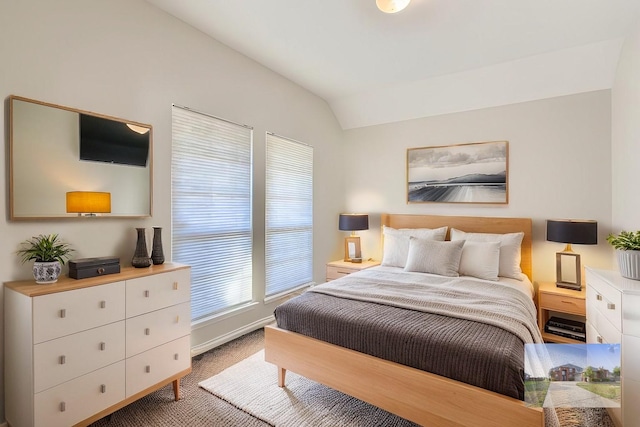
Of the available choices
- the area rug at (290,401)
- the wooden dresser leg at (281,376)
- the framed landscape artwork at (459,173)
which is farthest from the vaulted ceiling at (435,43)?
the area rug at (290,401)

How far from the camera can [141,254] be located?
2145 millimetres

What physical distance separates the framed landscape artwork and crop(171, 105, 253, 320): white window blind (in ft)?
6.99

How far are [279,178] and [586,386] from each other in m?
3.00

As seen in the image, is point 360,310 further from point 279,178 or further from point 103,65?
point 103,65

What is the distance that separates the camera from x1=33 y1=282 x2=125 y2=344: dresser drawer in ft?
5.01

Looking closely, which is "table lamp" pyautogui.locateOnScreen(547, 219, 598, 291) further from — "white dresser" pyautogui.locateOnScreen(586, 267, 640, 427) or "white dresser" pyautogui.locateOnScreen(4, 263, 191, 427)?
"white dresser" pyautogui.locateOnScreen(4, 263, 191, 427)

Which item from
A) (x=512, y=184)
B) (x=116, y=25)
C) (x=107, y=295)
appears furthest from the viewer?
(x=512, y=184)

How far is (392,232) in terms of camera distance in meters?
3.83

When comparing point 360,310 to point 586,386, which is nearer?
point 586,386

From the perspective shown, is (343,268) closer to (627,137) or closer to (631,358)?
(631,358)

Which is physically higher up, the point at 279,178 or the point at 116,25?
the point at 116,25

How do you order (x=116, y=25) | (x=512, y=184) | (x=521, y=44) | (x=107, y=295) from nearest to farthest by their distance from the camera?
(x=107, y=295)
(x=116, y=25)
(x=521, y=44)
(x=512, y=184)

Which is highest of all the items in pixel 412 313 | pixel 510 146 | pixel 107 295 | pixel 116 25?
pixel 116 25

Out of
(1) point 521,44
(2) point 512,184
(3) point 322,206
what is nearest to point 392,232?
(3) point 322,206
